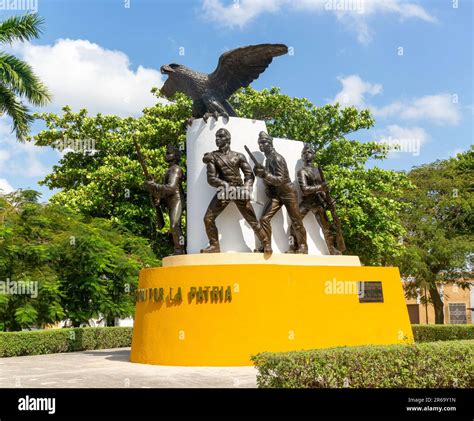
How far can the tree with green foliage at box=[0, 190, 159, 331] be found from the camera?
1789 centimetres

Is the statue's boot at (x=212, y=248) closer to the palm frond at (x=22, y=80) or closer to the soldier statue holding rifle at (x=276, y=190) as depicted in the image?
the soldier statue holding rifle at (x=276, y=190)

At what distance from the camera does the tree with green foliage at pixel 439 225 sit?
30.0 meters

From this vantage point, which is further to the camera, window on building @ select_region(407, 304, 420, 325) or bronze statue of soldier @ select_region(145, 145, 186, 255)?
window on building @ select_region(407, 304, 420, 325)

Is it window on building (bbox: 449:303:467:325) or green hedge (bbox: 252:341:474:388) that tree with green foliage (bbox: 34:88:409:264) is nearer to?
green hedge (bbox: 252:341:474:388)

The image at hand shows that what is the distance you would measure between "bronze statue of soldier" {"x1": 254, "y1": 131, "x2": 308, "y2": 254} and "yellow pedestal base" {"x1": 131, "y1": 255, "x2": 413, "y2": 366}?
1.09 metres

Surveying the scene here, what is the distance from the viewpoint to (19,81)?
61.7 feet

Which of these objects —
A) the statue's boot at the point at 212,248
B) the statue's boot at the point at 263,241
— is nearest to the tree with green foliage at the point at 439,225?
the statue's boot at the point at 263,241

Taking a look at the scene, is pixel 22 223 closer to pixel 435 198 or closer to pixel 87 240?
pixel 87 240

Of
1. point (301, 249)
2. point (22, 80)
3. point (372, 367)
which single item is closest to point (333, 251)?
point (301, 249)

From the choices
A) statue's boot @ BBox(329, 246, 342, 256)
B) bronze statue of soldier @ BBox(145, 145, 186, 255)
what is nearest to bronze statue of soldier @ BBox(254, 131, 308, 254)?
statue's boot @ BBox(329, 246, 342, 256)

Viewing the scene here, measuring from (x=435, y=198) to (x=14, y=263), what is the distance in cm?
2237

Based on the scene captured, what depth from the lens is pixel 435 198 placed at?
108 feet

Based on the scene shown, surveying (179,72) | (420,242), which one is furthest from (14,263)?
(420,242)

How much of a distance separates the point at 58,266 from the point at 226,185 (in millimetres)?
9025
